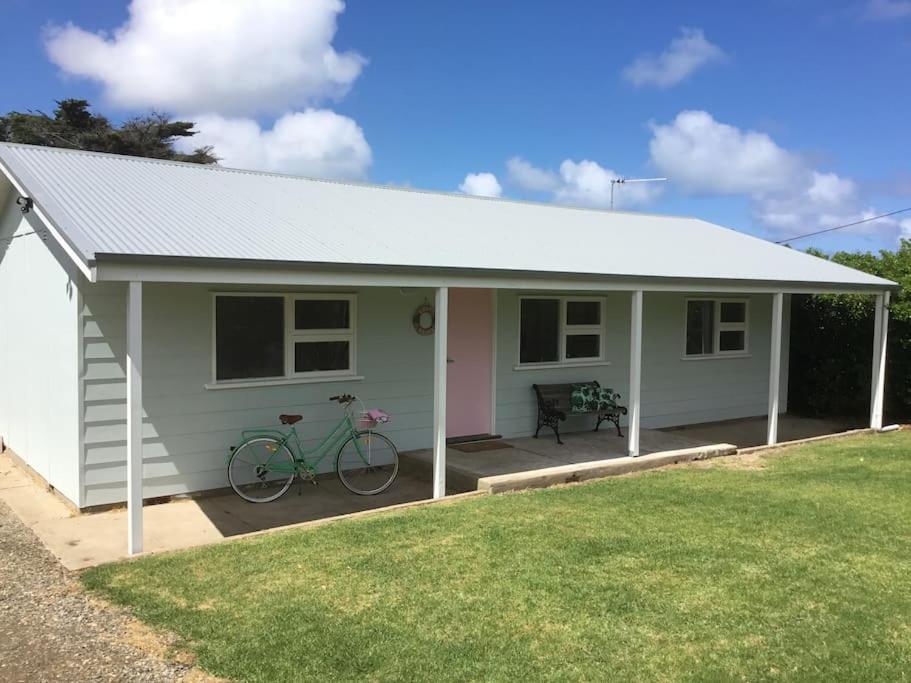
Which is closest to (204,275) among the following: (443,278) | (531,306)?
(443,278)

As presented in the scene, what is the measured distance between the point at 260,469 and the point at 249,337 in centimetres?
143

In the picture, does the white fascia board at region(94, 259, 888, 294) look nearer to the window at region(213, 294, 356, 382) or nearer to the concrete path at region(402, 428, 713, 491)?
the window at region(213, 294, 356, 382)

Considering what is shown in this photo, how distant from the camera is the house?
659cm

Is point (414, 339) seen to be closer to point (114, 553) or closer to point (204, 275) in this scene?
point (204, 275)

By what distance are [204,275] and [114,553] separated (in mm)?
2345

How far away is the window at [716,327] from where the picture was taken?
41.0 feet

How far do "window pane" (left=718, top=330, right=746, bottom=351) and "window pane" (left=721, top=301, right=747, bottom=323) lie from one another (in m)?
0.21

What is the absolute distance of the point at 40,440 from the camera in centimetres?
815

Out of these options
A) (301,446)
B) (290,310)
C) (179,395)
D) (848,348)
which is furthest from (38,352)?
(848,348)

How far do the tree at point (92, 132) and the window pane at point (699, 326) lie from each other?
23615mm

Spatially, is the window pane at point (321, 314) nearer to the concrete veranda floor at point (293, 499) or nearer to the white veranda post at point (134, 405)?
the concrete veranda floor at point (293, 499)

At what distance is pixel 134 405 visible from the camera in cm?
557

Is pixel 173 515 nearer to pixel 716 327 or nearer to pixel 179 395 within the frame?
pixel 179 395

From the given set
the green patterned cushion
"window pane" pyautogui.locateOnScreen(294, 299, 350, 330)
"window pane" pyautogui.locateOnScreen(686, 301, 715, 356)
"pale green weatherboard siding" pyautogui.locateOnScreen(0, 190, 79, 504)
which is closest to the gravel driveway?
"pale green weatherboard siding" pyautogui.locateOnScreen(0, 190, 79, 504)
